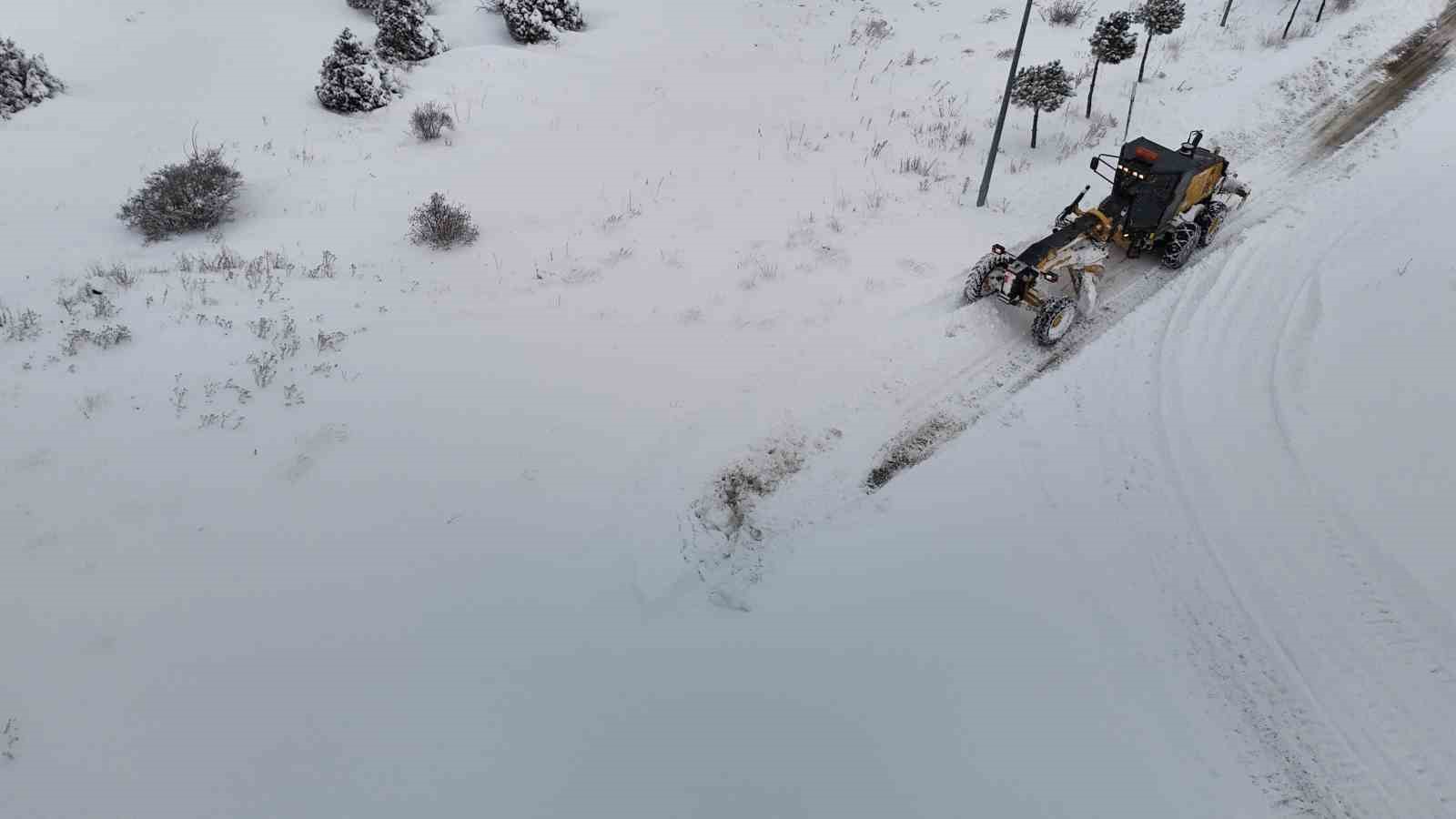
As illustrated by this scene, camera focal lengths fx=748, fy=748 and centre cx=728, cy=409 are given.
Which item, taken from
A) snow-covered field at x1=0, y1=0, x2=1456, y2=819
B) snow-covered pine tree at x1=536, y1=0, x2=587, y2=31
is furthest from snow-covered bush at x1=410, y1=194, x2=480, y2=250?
snow-covered pine tree at x1=536, y1=0, x2=587, y2=31

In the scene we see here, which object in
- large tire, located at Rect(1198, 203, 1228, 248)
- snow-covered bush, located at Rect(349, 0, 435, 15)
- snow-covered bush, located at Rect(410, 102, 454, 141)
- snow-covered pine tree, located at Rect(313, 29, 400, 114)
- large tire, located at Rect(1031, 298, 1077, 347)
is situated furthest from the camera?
snow-covered bush, located at Rect(349, 0, 435, 15)

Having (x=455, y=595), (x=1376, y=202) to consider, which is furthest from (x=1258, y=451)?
(x=455, y=595)

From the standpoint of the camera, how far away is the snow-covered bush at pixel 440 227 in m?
10.9

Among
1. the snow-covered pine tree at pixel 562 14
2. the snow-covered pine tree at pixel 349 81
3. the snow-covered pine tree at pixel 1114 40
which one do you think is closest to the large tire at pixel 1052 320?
the snow-covered pine tree at pixel 1114 40

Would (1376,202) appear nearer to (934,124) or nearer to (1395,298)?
(1395,298)

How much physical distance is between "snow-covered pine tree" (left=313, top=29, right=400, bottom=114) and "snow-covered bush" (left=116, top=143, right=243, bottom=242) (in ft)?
10.4

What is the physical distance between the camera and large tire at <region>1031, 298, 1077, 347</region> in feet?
31.9

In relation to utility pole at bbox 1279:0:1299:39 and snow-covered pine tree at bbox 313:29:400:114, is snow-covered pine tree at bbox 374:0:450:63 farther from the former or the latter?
utility pole at bbox 1279:0:1299:39

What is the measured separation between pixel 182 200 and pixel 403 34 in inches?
267

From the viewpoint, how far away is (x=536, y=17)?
17.0 meters

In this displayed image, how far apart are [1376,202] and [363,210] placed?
16.3 metres

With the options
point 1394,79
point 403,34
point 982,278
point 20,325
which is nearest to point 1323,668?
point 982,278

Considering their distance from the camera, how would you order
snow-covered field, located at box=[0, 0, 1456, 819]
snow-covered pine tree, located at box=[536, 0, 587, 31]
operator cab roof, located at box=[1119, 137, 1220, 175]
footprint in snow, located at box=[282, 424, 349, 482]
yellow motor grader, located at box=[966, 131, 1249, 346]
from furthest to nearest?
1. snow-covered pine tree, located at box=[536, 0, 587, 31]
2. operator cab roof, located at box=[1119, 137, 1220, 175]
3. yellow motor grader, located at box=[966, 131, 1249, 346]
4. footprint in snow, located at box=[282, 424, 349, 482]
5. snow-covered field, located at box=[0, 0, 1456, 819]

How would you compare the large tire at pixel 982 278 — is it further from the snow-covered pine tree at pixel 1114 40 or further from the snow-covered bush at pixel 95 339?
the snow-covered bush at pixel 95 339
